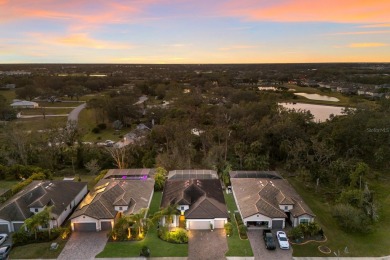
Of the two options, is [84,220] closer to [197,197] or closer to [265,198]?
[197,197]

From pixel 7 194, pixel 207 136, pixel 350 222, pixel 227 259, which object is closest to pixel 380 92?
pixel 207 136

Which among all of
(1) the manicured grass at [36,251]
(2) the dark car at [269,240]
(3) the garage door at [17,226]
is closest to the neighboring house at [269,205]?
(2) the dark car at [269,240]

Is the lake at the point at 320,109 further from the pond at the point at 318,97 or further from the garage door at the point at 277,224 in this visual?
the garage door at the point at 277,224

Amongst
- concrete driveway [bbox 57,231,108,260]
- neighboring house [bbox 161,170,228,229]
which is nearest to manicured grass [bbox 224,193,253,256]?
neighboring house [bbox 161,170,228,229]

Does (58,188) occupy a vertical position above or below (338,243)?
above

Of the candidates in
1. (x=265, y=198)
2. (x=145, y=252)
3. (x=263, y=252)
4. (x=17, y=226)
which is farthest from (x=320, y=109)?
(x=17, y=226)

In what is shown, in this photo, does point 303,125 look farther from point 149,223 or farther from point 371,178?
point 149,223
